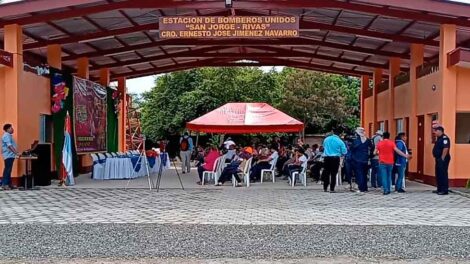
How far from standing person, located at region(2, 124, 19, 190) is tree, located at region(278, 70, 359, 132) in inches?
958

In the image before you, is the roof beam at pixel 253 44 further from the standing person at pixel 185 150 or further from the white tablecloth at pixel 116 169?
the white tablecloth at pixel 116 169

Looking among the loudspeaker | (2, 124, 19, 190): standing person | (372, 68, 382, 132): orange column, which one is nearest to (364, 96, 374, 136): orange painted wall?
(372, 68, 382, 132): orange column

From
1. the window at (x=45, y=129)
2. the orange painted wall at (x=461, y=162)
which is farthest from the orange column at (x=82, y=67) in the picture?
the orange painted wall at (x=461, y=162)

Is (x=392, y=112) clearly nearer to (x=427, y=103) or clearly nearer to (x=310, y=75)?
(x=427, y=103)

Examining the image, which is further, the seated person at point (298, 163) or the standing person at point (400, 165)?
the seated person at point (298, 163)

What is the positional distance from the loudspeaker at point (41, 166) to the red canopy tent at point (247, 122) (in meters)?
4.93

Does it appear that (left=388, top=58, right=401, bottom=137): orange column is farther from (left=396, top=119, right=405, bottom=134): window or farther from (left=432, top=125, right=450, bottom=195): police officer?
(left=432, top=125, right=450, bottom=195): police officer

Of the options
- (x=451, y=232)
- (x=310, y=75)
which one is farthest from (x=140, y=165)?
(x=310, y=75)

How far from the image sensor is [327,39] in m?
22.6

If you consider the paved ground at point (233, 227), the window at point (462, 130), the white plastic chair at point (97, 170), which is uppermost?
the window at point (462, 130)

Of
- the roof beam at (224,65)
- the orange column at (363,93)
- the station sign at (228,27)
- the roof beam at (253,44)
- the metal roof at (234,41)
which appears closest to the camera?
the station sign at (228,27)

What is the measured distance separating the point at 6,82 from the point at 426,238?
1198cm

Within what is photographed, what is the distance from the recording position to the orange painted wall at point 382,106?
24906mm

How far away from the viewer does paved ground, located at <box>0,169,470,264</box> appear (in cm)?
773
